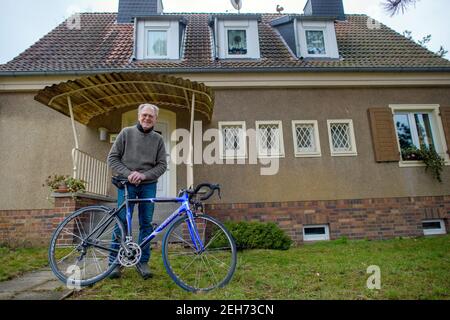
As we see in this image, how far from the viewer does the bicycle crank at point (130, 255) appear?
242 cm

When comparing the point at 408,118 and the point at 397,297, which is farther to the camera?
the point at 408,118

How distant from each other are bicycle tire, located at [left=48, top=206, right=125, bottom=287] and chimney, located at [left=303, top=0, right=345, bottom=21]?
391 inches

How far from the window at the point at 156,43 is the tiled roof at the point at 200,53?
41 cm

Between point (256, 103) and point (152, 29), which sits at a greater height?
point (152, 29)

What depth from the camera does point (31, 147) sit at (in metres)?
6.12

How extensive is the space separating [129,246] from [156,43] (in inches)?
261

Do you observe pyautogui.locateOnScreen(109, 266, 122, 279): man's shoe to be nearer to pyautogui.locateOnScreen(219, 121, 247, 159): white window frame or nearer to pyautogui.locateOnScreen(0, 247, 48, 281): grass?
pyautogui.locateOnScreen(0, 247, 48, 281): grass

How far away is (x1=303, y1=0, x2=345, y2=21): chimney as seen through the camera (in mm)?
9484

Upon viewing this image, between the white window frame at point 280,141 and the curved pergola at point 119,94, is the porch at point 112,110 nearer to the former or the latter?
the curved pergola at point 119,94

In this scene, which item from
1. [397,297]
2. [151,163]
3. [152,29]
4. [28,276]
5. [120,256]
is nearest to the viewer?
[397,297]

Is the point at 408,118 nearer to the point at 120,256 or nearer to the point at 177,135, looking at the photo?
the point at 177,135

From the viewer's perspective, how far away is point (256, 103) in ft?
21.8

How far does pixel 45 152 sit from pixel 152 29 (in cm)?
435

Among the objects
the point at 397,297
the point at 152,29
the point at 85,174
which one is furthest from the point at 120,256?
the point at 152,29
